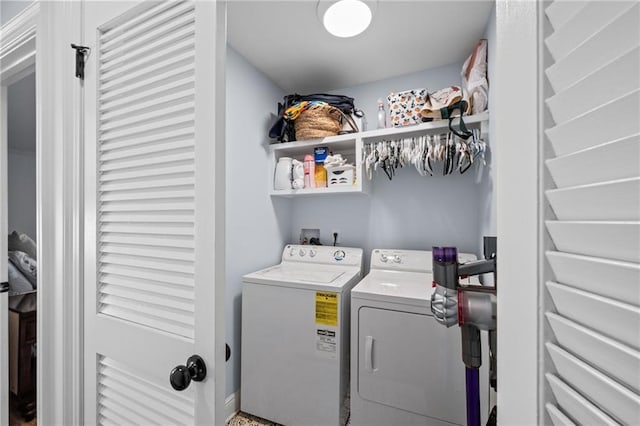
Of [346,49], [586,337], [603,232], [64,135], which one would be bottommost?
[586,337]

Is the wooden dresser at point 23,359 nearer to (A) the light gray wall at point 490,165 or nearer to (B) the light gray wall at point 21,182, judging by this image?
(B) the light gray wall at point 21,182

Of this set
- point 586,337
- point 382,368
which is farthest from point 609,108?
point 382,368

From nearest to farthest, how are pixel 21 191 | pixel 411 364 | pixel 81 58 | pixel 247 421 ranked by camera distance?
1. pixel 81 58
2. pixel 411 364
3. pixel 247 421
4. pixel 21 191

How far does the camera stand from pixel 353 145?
2203 millimetres

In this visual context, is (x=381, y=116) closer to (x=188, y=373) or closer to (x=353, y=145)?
(x=353, y=145)

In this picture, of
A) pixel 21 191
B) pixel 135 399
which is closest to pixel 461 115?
pixel 135 399

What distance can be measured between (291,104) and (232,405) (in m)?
2.35

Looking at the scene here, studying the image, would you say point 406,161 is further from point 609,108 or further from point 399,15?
point 609,108

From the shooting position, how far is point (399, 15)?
1595 mm

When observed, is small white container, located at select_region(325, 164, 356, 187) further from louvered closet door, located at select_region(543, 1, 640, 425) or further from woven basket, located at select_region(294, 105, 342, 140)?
louvered closet door, located at select_region(543, 1, 640, 425)

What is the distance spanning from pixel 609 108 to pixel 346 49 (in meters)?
1.95

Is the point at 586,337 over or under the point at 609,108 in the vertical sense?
under

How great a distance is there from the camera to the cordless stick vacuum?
63cm

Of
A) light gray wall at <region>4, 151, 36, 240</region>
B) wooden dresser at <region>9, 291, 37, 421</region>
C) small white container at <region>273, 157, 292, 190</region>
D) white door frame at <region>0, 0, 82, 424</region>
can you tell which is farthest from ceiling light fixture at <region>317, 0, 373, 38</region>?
light gray wall at <region>4, 151, 36, 240</region>
